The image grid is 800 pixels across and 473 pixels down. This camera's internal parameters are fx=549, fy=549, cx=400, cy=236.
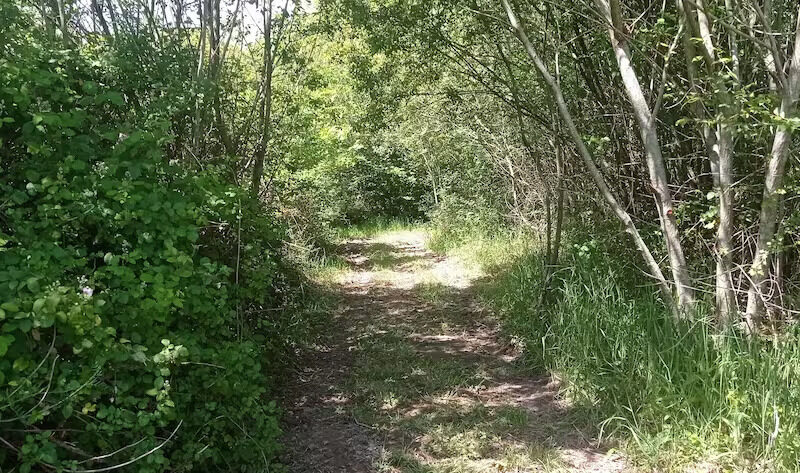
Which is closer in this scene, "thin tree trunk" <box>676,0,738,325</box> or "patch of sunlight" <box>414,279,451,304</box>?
"thin tree trunk" <box>676,0,738,325</box>

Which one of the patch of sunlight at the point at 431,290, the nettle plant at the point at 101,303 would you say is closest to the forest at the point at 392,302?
the nettle plant at the point at 101,303

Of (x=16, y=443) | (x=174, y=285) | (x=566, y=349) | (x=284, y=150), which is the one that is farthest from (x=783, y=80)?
(x=284, y=150)

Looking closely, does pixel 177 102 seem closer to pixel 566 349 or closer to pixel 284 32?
pixel 284 32

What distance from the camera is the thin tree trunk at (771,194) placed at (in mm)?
3232

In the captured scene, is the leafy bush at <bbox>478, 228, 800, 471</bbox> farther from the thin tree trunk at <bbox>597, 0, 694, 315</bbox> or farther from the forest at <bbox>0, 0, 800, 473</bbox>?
the thin tree trunk at <bbox>597, 0, 694, 315</bbox>

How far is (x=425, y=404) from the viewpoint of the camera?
4117 millimetres

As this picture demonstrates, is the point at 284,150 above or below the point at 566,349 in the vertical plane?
above

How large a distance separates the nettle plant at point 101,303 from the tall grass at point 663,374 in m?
2.25

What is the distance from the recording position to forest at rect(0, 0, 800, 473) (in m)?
2.36

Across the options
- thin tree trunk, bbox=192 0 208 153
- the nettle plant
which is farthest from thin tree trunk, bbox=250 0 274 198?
the nettle plant

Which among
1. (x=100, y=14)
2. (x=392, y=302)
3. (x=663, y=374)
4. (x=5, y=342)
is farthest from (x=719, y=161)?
(x=100, y=14)

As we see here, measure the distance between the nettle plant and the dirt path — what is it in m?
0.82

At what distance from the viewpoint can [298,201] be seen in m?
8.64

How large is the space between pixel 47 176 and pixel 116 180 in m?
0.28
